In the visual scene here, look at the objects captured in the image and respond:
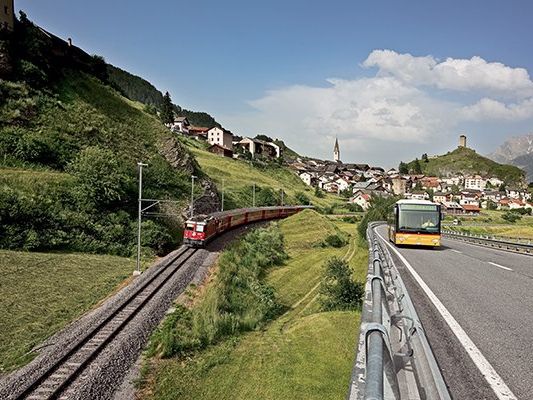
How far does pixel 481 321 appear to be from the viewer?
25.0 feet

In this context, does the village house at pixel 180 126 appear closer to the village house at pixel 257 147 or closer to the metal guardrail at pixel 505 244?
the village house at pixel 257 147

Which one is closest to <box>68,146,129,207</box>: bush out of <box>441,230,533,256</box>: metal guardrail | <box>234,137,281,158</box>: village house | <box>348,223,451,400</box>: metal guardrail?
<box>441,230,533,256</box>: metal guardrail

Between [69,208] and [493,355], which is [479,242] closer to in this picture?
[493,355]

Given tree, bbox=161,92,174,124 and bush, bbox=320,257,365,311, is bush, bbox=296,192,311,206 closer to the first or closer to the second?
tree, bbox=161,92,174,124

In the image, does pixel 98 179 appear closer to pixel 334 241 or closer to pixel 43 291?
pixel 43 291

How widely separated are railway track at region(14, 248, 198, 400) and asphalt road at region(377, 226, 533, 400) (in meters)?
10.8

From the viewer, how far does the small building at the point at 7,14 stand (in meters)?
48.3

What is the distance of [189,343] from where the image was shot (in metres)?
15.0

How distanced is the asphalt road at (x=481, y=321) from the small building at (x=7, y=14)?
185ft

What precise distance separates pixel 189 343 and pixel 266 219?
145ft

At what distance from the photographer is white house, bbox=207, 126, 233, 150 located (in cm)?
12962

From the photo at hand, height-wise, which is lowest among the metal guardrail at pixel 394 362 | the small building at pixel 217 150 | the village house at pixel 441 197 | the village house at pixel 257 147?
the metal guardrail at pixel 394 362

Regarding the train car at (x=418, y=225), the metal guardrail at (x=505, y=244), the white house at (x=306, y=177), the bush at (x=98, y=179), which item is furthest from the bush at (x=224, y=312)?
the white house at (x=306, y=177)

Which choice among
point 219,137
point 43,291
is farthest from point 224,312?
point 219,137
